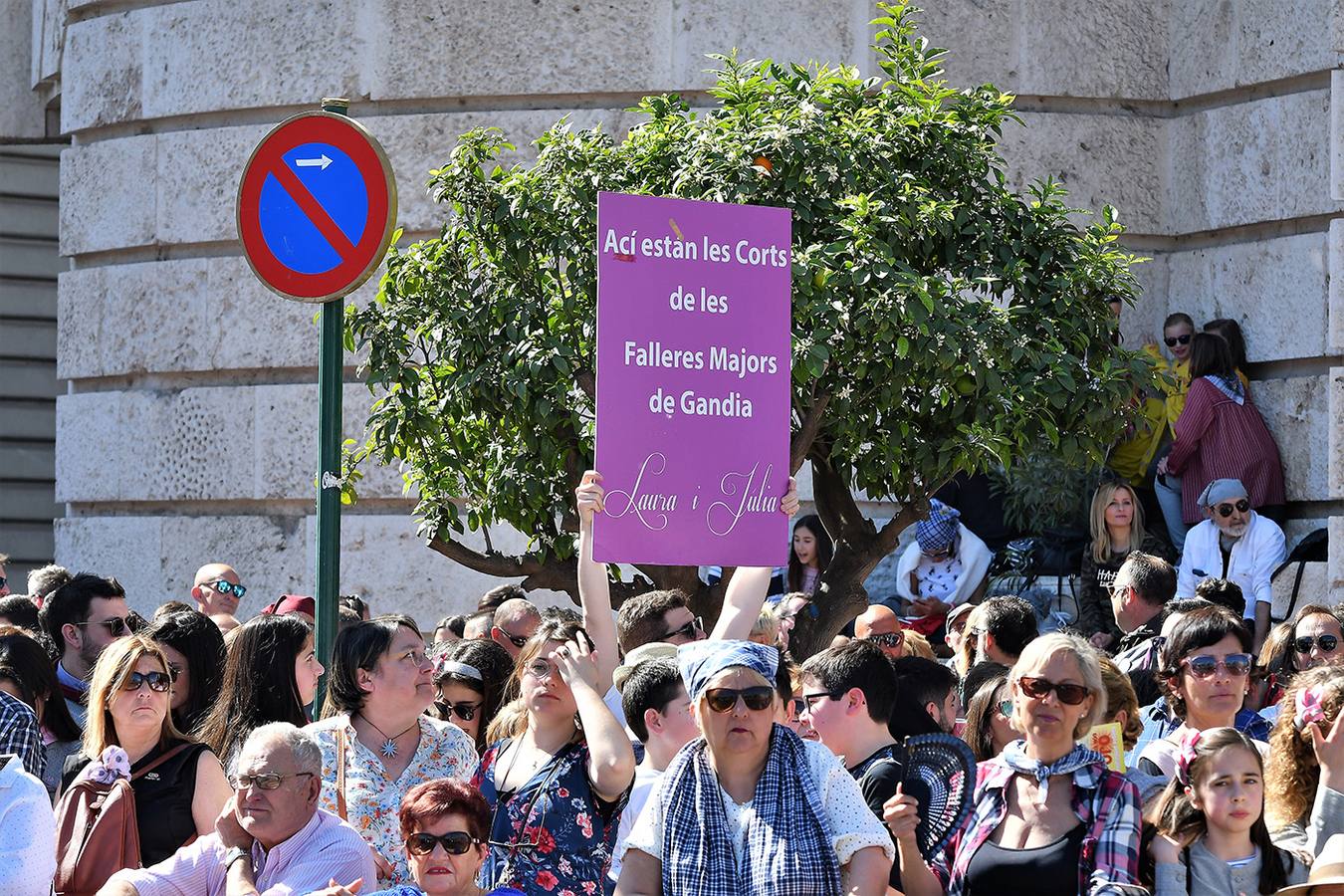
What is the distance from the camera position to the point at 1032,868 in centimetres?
432

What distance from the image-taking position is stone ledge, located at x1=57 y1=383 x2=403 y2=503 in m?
10.8

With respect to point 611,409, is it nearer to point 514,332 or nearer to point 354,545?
point 514,332

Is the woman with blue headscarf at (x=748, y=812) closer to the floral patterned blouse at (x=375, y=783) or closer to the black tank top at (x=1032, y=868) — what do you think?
the black tank top at (x=1032, y=868)

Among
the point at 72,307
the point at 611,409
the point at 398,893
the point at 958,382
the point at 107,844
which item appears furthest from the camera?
the point at 72,307

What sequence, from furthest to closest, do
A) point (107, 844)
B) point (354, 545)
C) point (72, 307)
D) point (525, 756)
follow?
point (72, 307) < point (354, 545) < point (525, 756) < point (107, 844)

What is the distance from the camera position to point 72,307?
11.7 metres

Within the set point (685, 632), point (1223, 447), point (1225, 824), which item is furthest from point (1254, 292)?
point (1225, 824)

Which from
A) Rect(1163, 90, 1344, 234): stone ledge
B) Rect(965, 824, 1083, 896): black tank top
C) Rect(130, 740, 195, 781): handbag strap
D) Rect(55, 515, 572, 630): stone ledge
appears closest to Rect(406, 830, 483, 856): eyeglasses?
Rect(130, 740, 195, 781): handbag strap

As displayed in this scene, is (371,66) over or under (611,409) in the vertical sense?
over

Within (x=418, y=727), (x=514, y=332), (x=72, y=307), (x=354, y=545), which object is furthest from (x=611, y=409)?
(x=72, y=307)

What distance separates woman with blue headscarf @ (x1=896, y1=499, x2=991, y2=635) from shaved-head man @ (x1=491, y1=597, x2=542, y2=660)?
2630 millimetres

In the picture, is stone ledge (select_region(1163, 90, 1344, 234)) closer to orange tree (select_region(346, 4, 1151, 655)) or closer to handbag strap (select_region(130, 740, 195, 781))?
orange tree (select_region(346, 4, 1151, 655))

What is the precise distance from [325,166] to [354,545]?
464 centimetres

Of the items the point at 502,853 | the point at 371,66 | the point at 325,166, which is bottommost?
the point at 502,853
